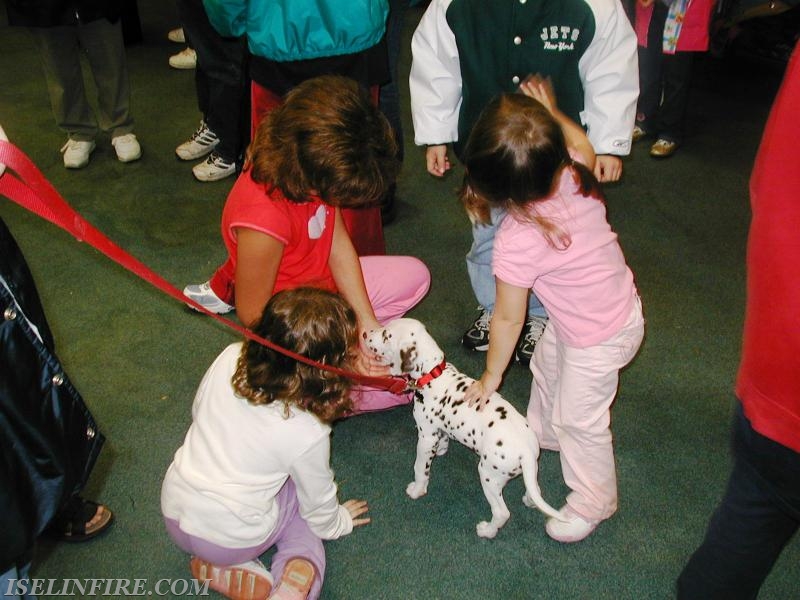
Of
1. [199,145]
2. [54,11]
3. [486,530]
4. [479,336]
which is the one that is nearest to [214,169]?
[199,145]

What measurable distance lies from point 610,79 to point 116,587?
1.77 metres

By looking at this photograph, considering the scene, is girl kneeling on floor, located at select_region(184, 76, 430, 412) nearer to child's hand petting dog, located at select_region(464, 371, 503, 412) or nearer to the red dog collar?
the red dog collar

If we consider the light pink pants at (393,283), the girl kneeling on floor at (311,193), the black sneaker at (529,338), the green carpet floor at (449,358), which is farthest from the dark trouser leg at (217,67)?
the black sneaker at (529,338)

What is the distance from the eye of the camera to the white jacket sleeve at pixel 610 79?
5.92ft

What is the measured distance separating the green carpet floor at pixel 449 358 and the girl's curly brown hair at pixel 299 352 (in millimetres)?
561

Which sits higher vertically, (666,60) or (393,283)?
(666,60)

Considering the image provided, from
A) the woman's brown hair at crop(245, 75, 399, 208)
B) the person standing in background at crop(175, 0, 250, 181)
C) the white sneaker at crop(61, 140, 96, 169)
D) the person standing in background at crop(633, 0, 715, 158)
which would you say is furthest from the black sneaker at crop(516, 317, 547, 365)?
the white sneaker at crop(61, 140, 96, 169)

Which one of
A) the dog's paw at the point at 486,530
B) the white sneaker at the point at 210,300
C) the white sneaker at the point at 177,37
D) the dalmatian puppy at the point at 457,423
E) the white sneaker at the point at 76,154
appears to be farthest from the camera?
the white sneaker at the point at 177,37

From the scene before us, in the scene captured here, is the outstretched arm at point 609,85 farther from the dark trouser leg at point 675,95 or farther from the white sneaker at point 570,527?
the dark trouser leg at point 675,95

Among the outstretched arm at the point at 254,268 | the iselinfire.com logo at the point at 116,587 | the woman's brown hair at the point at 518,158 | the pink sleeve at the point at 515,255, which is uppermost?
the woman's brown hair at the point at 518,158

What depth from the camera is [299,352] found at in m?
1.48

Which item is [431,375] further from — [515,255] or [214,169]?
[214,169]

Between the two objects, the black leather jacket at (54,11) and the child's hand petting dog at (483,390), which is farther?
the black leather jacket at (54,11)

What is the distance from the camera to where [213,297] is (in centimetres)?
258
